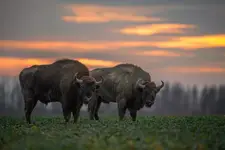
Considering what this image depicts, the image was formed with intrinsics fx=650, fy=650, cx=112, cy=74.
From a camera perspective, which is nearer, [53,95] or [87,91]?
[87,91]

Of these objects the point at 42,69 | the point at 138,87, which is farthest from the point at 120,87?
the point at 42,69

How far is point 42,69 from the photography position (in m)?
33.1

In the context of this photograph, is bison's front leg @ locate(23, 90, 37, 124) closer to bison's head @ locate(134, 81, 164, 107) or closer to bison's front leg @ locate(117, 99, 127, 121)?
bison's front leg @ locate(117, 99, 127, 121)

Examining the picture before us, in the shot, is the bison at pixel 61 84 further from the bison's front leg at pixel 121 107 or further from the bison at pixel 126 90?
the bison at pixel 126 90

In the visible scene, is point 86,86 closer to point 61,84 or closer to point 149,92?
point 61,84

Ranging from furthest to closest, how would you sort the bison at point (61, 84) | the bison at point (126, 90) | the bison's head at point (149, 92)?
the bison at point (126, 90)
the bison's head at point (149, 92)
the bison at point (61, 84)

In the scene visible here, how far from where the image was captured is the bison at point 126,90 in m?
34.2

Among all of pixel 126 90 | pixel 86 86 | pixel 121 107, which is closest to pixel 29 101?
pixel 86 86

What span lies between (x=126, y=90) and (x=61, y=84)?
17.2 feet

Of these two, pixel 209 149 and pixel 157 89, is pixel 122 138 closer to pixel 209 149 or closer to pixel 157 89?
pixel 209 149

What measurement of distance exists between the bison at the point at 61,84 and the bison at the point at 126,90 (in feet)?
13.3

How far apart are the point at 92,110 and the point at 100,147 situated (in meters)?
23.1

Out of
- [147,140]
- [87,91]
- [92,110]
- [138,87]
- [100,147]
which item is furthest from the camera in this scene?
[92,110]

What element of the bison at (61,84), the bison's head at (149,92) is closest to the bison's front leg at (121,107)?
the bison's head at (149,92)
